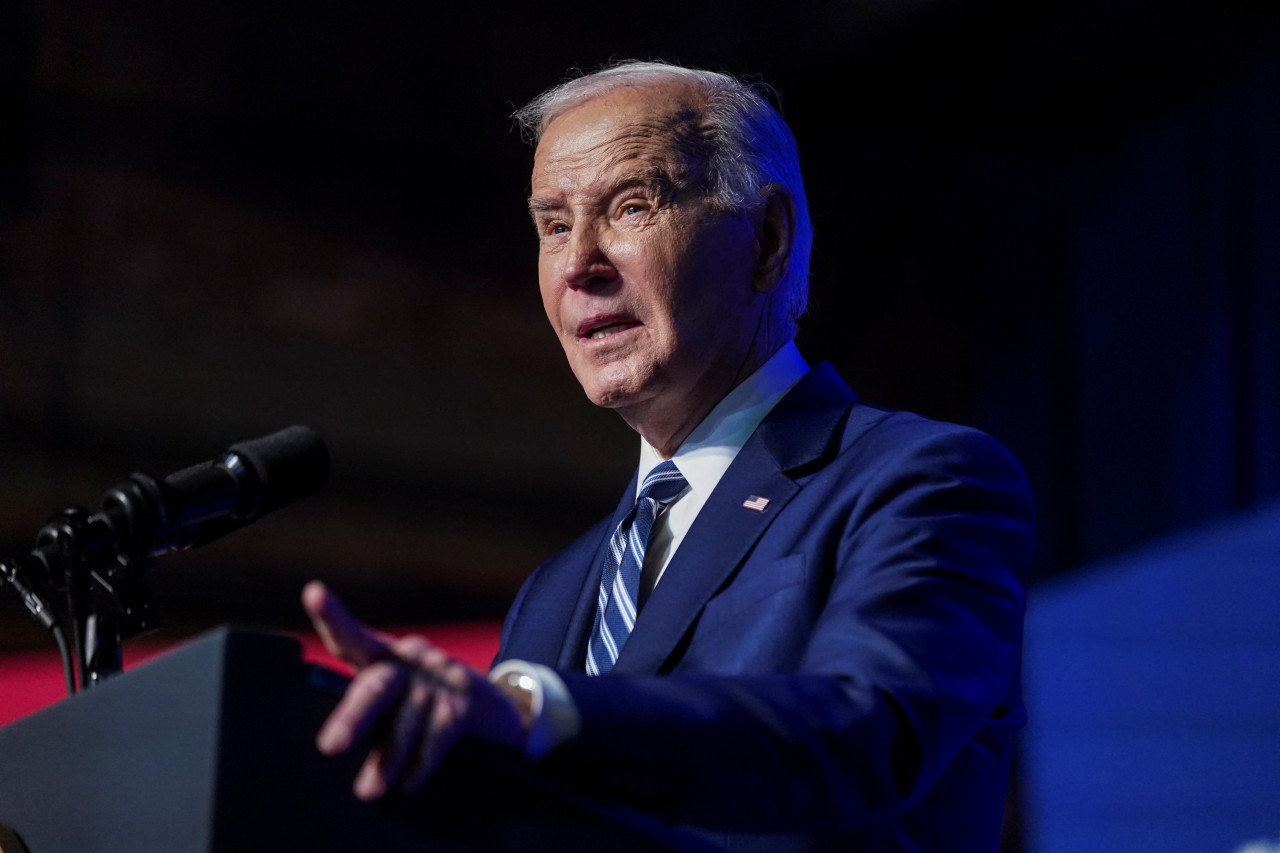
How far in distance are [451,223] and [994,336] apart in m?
1.95

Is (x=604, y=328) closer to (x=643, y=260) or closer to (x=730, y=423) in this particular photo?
(x=643, y=260)

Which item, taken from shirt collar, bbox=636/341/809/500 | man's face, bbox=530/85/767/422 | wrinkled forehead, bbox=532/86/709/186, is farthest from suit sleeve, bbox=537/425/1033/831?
wrinkled forehead, bbox=532/86/709/186

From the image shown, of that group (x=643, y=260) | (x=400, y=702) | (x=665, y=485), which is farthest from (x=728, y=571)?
(x=400, y=702)

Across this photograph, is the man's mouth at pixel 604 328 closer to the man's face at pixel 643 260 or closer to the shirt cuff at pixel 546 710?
the man's face at pixel 643 260

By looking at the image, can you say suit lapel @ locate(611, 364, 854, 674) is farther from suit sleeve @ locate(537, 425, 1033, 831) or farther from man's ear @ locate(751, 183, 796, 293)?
man's ear @ locate(751, 183, 796, 293)

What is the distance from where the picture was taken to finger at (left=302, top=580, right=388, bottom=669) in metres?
0.71

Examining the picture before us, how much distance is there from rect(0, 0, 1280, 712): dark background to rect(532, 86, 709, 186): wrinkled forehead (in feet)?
6.11

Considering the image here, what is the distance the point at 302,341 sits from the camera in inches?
143

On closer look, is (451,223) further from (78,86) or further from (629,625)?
(629,625)

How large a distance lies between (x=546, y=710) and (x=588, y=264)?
3.86 ft

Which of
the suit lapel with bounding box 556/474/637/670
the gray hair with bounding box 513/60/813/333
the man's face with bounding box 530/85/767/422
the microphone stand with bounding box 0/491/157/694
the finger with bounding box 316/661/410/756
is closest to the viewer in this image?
the finger with bounding box 316/661/410/756

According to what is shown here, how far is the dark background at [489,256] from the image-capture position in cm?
333

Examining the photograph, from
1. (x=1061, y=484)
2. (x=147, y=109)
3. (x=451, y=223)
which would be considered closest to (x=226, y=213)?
(x=147, y=109)

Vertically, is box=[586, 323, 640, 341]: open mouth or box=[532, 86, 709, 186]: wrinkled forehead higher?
box=[532, 86, 709, 186]: wrinkled forehead
